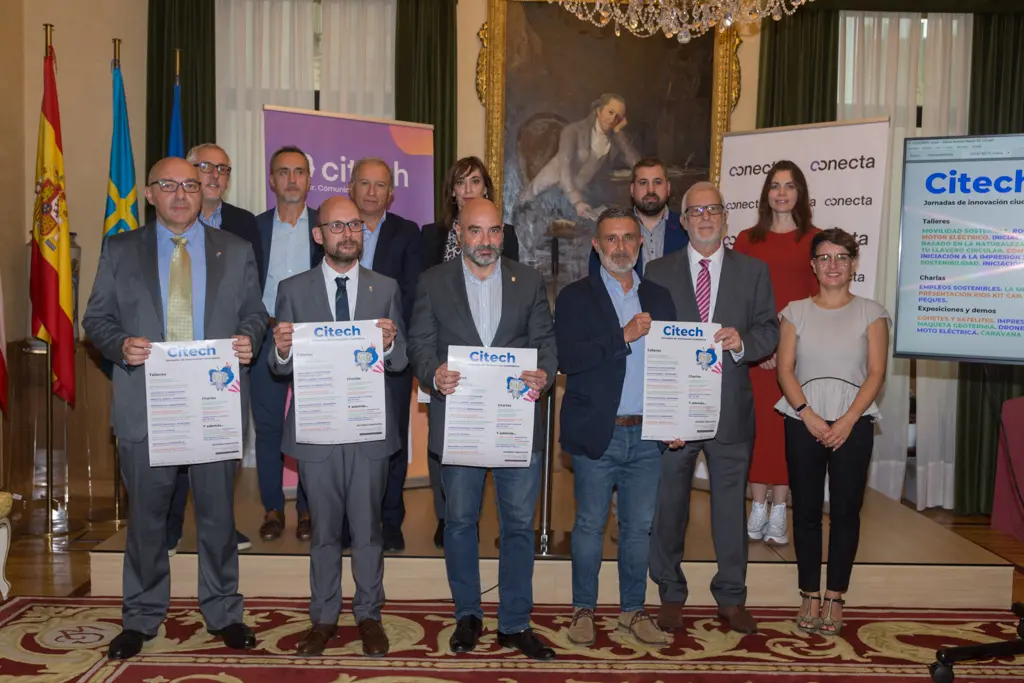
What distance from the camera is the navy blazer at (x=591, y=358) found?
11.1ft

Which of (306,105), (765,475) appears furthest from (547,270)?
(765,475)

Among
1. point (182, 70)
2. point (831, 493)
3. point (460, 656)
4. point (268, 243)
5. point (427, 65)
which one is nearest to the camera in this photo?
point (460, 656)

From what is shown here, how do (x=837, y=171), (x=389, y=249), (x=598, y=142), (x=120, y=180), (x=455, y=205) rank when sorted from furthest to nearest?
(x=598, y=142) → (x=120, y=180) → (x=837, y=171) → (x=389, y=249) → (x=455, y=205)

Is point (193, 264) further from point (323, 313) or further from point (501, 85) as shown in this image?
point (501, 85)

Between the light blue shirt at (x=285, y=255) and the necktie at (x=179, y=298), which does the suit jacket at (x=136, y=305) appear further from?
the light blue shirt at (x=285, y=255)

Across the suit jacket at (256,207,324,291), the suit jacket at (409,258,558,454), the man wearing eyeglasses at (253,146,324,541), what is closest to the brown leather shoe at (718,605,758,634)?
the suit jacket at (409,258,558,454)

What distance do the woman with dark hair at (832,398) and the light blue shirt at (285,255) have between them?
2183 millimetres

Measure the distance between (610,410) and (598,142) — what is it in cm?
373

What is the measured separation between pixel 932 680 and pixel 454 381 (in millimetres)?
2078

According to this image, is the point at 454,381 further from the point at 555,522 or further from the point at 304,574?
the point at 555,522

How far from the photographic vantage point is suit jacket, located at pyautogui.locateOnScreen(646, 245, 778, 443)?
11.9 feet

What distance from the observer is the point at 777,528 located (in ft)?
14.7

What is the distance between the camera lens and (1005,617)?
4125mm

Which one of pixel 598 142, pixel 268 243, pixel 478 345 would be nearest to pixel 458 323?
pixel 478 345
